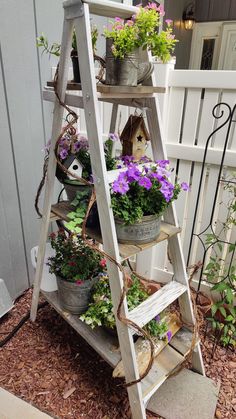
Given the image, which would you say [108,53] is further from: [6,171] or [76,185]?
[6,171]

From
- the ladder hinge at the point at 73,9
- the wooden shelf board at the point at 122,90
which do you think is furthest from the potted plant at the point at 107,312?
the ladder hinge at the point at 73,9

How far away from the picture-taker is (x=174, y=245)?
1256mm

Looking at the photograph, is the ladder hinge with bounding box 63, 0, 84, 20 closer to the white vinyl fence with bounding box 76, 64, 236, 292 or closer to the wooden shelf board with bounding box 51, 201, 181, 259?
the white vinyl fence with bounding box 76, 64, 236, 292

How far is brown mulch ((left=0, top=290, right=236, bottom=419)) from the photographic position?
1311 mm

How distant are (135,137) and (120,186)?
300 millimetres

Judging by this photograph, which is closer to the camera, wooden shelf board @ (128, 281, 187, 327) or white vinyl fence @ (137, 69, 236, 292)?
wooden shelf board @ (128, 281, 187, 327)

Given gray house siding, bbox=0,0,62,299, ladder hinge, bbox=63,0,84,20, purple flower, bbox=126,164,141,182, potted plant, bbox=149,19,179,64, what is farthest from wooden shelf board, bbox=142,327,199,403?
ladder hinge, bbox=63,0,84,20

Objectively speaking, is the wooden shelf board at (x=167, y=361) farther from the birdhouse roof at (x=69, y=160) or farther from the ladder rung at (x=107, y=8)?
the ladder rung at (x=107, y=8)

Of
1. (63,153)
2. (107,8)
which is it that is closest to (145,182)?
(63,153)

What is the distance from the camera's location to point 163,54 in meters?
1.03

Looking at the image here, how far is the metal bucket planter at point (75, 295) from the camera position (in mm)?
1376

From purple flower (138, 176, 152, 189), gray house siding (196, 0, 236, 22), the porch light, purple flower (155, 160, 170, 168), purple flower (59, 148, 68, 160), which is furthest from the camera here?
the porch light

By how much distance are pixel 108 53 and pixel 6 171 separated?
37.4 inches

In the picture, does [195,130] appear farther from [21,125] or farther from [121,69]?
[21,125]
